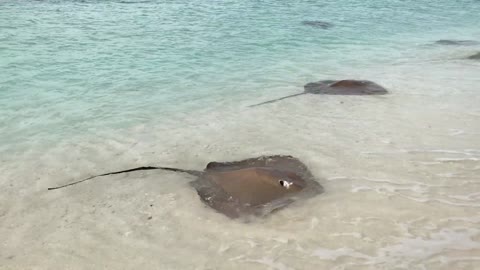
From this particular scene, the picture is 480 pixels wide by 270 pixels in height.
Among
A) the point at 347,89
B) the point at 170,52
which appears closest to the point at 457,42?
the point at 347,89

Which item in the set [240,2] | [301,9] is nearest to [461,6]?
[301,9]

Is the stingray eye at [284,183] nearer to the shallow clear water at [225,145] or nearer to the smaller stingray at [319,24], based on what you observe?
the shallow clear water at [225,145]

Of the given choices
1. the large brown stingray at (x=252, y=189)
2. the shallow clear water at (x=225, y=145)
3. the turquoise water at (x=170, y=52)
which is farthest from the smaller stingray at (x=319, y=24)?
the large brown stingray at (x=252, y=189)

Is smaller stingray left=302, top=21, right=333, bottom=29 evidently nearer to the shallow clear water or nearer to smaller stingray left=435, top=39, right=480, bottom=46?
the shallow clear water

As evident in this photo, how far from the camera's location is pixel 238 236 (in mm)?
3492

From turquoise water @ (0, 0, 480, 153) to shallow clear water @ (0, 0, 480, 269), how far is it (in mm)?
54

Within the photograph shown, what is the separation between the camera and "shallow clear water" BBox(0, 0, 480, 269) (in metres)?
3.42

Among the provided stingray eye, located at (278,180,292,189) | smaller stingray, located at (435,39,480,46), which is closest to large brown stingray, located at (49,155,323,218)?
stingray eye, located at (278,180,292,189)

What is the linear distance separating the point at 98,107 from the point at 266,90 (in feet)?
8.66

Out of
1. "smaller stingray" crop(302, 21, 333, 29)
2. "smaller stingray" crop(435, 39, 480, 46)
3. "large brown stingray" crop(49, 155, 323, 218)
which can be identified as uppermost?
"large brown stingray" crop(49, 155, 323, 218)

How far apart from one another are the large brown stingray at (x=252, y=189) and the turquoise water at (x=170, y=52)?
2416 mm

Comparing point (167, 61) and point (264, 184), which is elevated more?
point (264, 184)

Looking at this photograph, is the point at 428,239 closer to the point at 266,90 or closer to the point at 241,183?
the point at 241,183

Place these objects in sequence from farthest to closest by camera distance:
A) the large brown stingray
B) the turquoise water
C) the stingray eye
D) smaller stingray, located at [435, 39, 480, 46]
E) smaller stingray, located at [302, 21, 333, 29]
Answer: smaller stingray, located at [302, 21, 333, 29] < smaller stingray, located at [435, 39, 480, 46] < the turquoise water < the stingray eye < the large brown stingray
